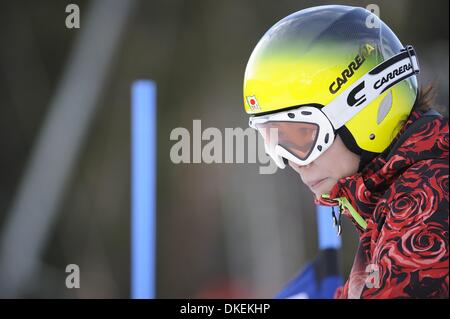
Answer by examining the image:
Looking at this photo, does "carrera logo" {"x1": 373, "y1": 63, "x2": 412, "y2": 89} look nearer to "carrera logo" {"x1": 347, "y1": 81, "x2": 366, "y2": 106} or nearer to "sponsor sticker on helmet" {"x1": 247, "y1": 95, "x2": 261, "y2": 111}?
"carrera logo" {"x1": 347, "y1": 81, "x2": 366, "y2": 106}

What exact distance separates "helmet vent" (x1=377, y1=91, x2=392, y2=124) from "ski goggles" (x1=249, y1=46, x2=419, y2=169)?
2 centimetres

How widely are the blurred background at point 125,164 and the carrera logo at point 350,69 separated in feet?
8.85

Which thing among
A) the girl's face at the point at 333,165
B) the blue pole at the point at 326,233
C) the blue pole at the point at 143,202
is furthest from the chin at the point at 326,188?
the blue pole at the point at 143,202

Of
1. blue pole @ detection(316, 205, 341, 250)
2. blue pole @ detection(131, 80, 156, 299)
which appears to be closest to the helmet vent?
blue pole @ detection(316, 205, 341, 250)

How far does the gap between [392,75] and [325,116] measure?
0.16 m

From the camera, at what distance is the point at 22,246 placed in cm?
435

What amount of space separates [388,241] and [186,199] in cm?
321

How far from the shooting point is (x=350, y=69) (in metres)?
1.46

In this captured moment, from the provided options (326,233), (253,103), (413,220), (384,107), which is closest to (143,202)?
(326,233)

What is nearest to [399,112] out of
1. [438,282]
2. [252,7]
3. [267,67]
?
[267,67]

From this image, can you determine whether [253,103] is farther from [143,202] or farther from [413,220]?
[143,202]

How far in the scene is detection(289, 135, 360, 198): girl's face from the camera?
148 centimetres

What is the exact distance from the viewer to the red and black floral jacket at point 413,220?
1.20 metres

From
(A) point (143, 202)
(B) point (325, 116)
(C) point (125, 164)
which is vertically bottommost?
(B) point (325, 116)
